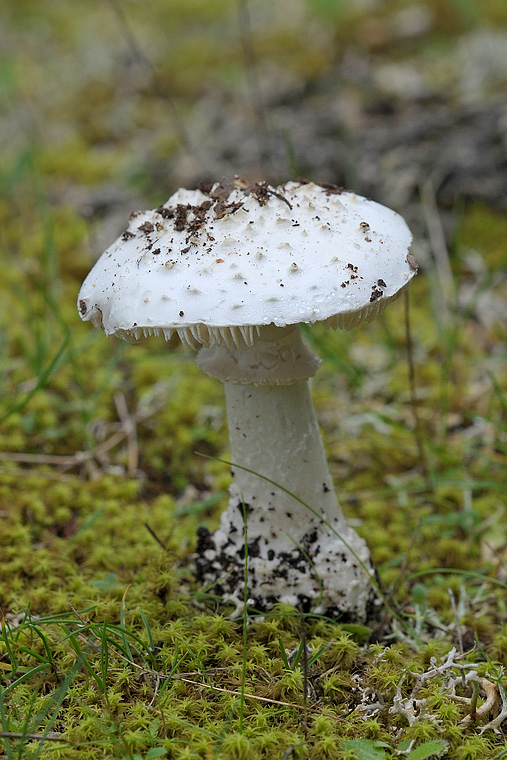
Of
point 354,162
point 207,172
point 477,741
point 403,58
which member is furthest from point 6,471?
point 403,58

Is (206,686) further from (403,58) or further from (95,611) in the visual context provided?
(403,58)

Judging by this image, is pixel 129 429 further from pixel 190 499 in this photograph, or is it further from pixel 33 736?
pixel 33 736

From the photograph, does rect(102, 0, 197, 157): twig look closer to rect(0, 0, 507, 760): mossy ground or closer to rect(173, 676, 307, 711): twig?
rect(0, 0, 507, 760): mossy ground

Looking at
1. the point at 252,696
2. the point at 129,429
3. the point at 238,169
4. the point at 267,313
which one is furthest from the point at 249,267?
the point at 238,169

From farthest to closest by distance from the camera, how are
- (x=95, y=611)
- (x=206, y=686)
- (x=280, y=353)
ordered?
(x=95, y=611) → (x=280, y=353) → (x=206, y=686)

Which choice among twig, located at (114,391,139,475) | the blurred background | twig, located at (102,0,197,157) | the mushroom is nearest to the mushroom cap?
the mushroom

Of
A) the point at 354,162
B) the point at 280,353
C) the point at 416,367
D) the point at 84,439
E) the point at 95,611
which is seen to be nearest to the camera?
the point at 280,353
